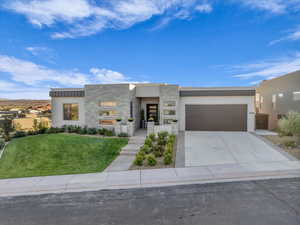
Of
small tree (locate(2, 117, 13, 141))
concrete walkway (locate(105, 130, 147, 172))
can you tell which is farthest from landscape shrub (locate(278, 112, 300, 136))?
small tree (locate(2, 117, 13, 141))

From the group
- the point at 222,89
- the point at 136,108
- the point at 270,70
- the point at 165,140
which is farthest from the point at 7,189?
the point at 270,70

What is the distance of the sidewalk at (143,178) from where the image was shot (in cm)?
529

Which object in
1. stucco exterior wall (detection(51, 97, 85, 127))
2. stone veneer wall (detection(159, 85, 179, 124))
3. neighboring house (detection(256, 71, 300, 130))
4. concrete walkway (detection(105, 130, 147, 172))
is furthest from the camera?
stucco exterior wall (detection(51, 97, 85, 127))

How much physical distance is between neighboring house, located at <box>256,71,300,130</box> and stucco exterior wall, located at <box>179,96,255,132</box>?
328 cm

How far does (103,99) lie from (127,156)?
5920 mm

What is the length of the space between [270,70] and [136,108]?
657 inches

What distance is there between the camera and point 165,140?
9.60 m

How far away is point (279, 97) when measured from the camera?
15.5m

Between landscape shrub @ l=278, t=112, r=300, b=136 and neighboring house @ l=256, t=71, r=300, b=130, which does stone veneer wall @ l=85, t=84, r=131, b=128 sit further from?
neighboring house @ l=256, t=71, r=300, b=130

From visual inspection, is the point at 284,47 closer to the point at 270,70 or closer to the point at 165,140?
the point at 270,70

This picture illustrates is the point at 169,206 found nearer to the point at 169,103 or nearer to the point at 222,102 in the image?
the point at 169,103

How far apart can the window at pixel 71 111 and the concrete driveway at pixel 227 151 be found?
9252 millimetres

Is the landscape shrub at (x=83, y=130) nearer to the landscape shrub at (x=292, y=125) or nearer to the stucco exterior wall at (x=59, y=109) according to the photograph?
the stucco exterior wall at (x=59, y=109)

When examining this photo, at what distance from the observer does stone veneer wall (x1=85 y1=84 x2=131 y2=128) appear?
1237 centimetres
